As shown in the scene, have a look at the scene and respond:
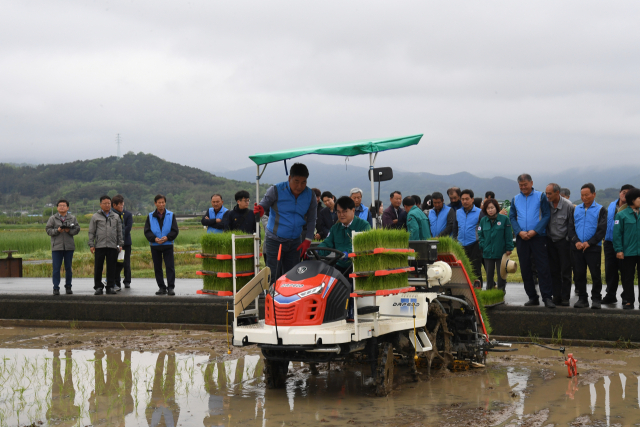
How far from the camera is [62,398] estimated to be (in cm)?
666

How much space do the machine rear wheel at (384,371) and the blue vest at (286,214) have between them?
1789mm

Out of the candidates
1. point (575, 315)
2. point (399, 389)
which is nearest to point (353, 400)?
point (399, 389)

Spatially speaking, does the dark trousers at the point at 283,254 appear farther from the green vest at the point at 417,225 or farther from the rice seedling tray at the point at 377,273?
the green vest at the point at 417,225

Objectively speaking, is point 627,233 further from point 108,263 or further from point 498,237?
point 108,263

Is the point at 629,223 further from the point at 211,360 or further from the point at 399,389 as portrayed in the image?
the point at 211,360

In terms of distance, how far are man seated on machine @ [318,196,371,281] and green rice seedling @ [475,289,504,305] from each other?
1.96m

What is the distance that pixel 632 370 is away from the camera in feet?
25.1

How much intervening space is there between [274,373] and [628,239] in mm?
5786

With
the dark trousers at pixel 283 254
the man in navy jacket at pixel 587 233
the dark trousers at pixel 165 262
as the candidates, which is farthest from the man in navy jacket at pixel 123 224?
the man in navy jacket at pixel 587 233

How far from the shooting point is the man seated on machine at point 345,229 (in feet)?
23.9

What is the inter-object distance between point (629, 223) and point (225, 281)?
6001 mm

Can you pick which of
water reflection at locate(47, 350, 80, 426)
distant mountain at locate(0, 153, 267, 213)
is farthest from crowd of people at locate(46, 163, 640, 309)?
distant mountain at locate(0, 153, 267, 213)

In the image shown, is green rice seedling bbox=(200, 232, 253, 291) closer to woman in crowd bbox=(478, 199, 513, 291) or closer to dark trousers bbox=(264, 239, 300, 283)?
dark trousers bbox=(264, 239, 300, 283)

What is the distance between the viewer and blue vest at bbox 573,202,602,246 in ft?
31.9
